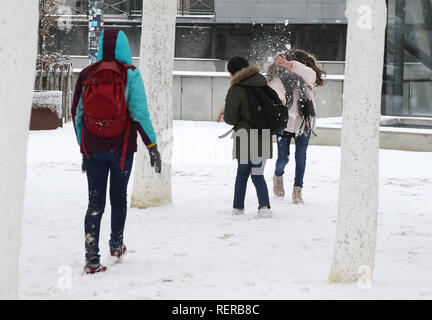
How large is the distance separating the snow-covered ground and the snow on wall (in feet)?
19.9

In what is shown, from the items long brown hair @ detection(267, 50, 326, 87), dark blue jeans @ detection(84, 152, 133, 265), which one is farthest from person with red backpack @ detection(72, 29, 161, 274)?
long brown hair @ detection(267, 50, 326, 87)

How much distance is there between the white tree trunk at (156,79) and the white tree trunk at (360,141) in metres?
3.65

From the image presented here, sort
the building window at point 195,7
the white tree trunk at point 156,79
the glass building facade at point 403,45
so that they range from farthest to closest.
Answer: the building window at point 195,7
the glass building facade at point 403,45
the white tree trunk at point 156,79

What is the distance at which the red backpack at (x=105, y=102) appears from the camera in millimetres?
5516

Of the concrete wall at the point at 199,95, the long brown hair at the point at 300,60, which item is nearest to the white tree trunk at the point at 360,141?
the long brown hair at the point at 300,60

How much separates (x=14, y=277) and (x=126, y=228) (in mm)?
3642

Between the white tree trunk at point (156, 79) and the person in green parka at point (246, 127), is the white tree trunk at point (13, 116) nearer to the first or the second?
the person in green parka at point (246, 127)

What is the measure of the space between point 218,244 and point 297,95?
288 cm

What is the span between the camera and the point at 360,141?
17.0 feet

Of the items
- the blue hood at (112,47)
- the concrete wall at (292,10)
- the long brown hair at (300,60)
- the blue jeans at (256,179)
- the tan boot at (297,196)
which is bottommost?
the tan boot at (297,196)

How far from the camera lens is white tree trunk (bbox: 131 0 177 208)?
8.50 meters

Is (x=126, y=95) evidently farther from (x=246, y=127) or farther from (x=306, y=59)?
(x=306, y=59)

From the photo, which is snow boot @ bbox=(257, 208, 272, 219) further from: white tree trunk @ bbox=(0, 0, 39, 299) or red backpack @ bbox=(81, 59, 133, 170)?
white tree trunk @ bbox=(0, 0, 39, 299)
